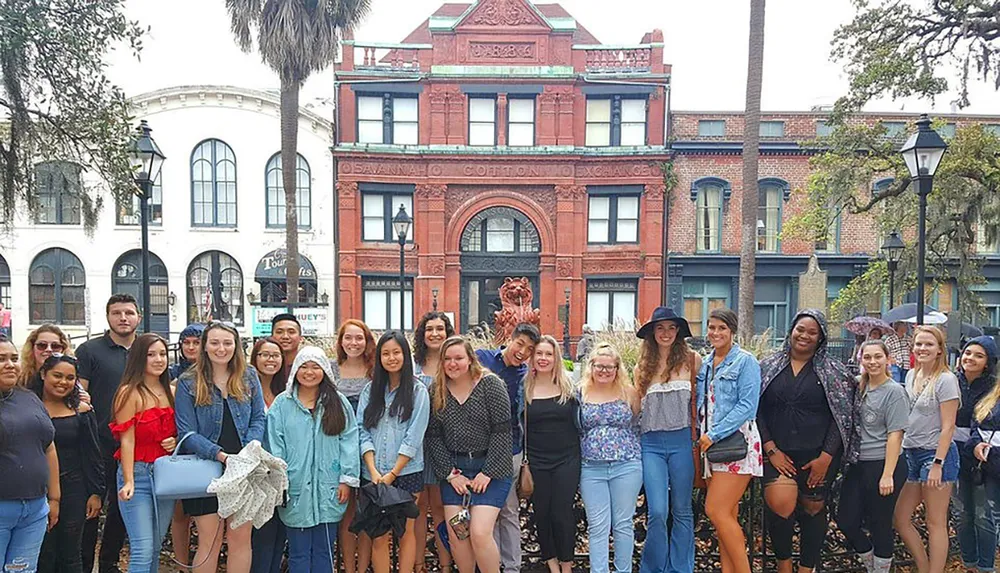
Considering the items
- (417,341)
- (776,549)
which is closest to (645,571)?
(776,549)

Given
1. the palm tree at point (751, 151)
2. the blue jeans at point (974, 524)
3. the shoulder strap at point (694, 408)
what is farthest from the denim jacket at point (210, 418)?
the palm tree at point (751, 151)

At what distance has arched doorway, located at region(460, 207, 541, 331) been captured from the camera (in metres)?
22.2

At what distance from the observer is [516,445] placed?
4.28 m

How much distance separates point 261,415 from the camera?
4023 mm

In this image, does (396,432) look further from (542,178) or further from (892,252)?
(542,178)

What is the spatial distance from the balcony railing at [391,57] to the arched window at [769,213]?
44.6 ft

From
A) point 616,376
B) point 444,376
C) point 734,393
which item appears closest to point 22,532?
point 444,376

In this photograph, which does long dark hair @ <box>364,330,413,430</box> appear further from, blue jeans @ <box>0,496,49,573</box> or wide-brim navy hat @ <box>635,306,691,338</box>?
blue jeans @ <box>0,496,49,573</box>

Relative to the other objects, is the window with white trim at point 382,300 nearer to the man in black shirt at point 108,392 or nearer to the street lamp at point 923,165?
the street lamp at point 923,165

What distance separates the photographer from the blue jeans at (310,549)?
386cm

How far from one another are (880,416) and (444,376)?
294 cm

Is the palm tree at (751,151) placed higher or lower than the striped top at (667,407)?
higher

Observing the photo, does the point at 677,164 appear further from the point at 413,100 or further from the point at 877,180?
the point at 413,100

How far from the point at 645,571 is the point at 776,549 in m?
0.93
